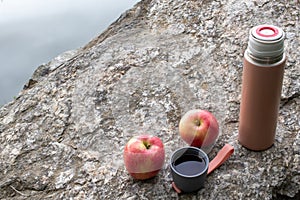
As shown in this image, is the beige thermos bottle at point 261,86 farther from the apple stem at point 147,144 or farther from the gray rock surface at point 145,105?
the apple stem at point 147,144

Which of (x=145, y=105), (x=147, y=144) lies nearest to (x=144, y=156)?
(x=147, y=144)

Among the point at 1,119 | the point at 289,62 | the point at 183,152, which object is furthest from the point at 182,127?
the point at 1,119

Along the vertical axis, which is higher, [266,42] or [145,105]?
[266,42]

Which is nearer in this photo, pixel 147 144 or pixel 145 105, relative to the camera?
pixel 147 144

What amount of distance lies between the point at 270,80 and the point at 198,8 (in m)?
0.48

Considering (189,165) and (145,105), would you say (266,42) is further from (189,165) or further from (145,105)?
(145,105)

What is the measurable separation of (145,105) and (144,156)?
22 centimetres

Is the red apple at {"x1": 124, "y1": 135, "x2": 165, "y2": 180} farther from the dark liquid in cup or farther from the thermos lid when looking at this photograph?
the thermos lid

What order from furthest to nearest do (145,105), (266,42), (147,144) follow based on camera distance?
(145,105) < (147,144) < (266,42)

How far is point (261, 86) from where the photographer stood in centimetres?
85

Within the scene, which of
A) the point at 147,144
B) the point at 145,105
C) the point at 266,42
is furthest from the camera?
the point at 145,105

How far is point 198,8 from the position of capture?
4.19 ft

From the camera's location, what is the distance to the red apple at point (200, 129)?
93 centimetres

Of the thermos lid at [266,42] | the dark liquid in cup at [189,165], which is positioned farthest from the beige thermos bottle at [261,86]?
the dark liquid in cup at [189,165]
